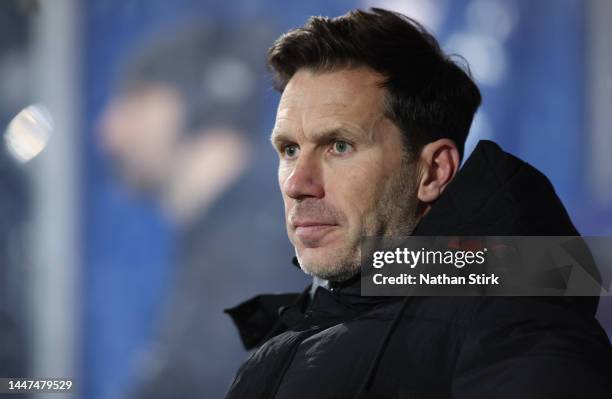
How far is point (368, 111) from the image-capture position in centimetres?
119

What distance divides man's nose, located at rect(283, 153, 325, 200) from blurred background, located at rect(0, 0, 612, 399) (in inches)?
37.9

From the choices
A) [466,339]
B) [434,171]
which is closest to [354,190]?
[434,171]

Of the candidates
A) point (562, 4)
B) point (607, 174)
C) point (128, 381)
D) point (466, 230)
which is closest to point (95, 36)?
point (128, 381)

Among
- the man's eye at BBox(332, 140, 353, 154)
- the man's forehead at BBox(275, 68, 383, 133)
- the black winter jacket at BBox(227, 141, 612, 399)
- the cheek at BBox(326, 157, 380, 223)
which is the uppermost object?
the man's forehead at BBox(275, 68, 383, 133)

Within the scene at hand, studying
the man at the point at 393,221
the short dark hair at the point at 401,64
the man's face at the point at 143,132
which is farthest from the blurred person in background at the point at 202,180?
the short dark hair at the point at 401,64

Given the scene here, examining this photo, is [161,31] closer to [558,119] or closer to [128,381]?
[128,381]

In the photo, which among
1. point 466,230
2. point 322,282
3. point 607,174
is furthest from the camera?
point 607,174

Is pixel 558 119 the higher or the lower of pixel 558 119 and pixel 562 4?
the lower

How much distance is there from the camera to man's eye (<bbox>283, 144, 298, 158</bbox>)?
1.25 meters

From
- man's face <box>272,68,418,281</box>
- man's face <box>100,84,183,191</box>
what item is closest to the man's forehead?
man's face <box>272,68,418,281</box>

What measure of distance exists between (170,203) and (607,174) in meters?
1.18

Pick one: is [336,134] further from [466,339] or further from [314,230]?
[466,339]

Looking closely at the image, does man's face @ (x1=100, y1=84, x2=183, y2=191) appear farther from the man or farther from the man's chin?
the man's chin

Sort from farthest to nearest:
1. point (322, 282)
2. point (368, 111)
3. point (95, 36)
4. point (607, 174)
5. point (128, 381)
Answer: point (95, 36), point (128, 381), point (607, 174), point (322, 282), point (368, 111)
